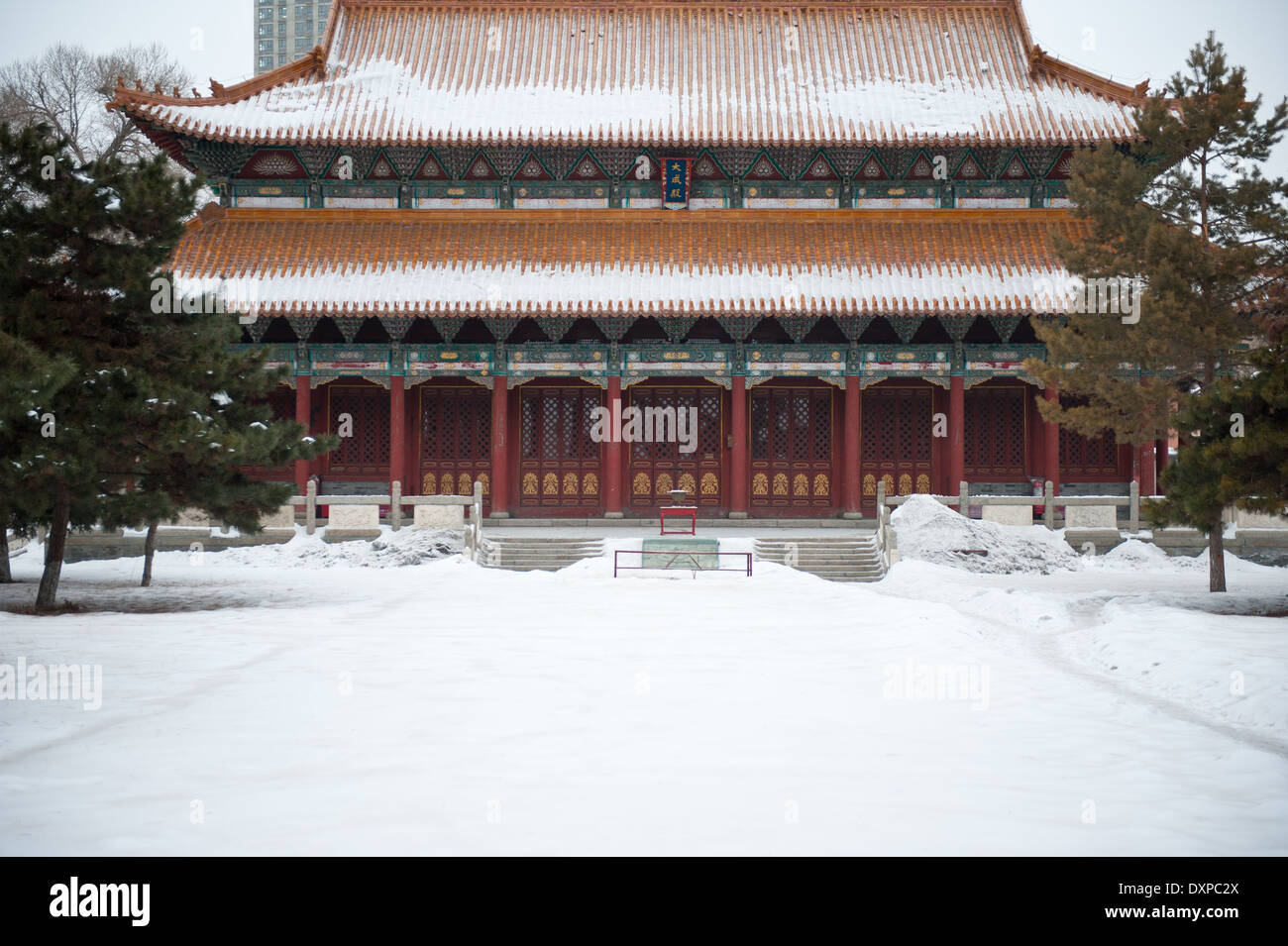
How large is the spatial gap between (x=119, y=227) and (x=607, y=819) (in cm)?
1174

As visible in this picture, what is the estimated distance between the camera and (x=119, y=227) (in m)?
14.3

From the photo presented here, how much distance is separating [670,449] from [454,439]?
5.00 m

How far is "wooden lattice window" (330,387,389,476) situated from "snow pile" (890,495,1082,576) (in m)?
11.7

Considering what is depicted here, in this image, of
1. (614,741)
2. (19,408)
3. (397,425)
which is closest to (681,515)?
(397,425)

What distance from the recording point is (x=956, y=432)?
23719 mm

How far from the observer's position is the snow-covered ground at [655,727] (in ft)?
19.2

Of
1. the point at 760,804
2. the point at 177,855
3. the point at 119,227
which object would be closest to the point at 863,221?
the point at 119,227

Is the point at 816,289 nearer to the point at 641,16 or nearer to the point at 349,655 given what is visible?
the point at 641,16

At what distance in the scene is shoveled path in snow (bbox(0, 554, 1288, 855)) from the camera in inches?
229

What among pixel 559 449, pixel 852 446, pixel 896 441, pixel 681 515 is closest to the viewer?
pixel 681 515

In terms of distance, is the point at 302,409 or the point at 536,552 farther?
the point at 302,409

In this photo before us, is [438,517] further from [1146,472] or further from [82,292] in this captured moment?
[1146,472]

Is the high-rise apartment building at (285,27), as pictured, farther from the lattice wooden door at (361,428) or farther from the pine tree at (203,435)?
the pine tree at (203,435)

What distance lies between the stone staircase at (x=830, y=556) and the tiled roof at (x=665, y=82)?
9.01m
